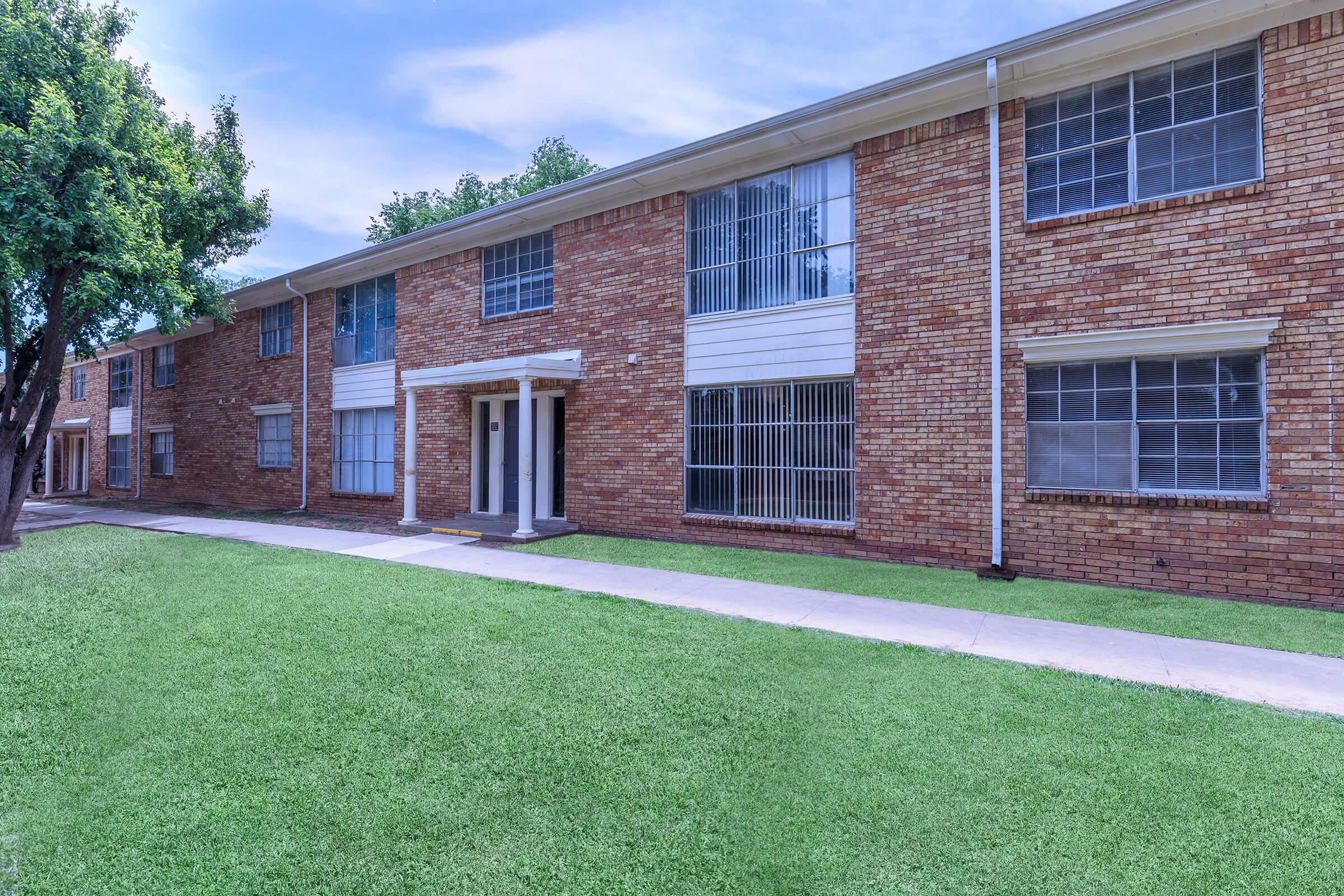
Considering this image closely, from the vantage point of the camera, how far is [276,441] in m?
17.8

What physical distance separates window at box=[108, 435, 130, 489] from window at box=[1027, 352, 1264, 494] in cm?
2839

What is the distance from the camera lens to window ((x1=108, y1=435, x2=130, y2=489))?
23.4m

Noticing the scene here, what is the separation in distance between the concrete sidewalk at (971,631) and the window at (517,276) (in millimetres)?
5332

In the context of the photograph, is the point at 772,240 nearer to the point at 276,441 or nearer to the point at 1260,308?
the point at 1260,308

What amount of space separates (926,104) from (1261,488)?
5768mm

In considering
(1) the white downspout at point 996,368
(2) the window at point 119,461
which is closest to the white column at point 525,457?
(1) the white downspout at point 996,368

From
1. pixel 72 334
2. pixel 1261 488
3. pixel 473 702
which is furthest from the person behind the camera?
pixel 72 334

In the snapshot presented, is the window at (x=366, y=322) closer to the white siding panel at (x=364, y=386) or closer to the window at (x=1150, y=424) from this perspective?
the white siding panel at (x=364, y=386)

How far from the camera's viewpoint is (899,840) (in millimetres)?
2645

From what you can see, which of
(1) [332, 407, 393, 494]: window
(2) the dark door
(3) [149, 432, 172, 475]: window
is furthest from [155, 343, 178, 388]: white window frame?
(2) the dark door

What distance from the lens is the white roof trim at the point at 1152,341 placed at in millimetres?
6621

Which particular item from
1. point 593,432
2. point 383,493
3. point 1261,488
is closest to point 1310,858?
point 1261,488

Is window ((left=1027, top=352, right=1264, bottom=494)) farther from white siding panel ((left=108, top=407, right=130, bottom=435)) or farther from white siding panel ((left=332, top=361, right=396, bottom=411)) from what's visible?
white siding panel ((left=108, top=407, right=130, bottom=435))

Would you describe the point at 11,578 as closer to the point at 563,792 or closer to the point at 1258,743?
the point at 563,792
